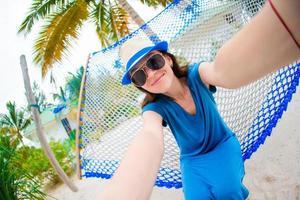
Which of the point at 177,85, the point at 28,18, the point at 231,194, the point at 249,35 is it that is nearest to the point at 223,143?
the point at 231,194

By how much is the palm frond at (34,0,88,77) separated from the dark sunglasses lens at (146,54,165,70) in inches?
170

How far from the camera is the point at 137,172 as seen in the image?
62 centimetres

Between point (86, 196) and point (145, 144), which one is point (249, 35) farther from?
point (86, 196)

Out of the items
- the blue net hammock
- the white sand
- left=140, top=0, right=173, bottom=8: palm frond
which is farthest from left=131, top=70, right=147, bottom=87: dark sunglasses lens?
left=140, top=0, right=173, bottom=8: palm frond

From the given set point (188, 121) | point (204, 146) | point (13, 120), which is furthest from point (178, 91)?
point (13, 120)

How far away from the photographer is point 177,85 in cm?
124

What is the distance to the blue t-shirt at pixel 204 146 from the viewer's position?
123 cm

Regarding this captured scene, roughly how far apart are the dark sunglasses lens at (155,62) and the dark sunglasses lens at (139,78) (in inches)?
1.6

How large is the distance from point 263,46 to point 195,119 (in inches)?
33.9

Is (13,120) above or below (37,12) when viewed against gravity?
below

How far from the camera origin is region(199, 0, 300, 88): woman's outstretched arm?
0.37 meters

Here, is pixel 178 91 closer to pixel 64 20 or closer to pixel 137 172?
pixel 137 172

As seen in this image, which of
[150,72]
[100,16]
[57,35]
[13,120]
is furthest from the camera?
[13,120]

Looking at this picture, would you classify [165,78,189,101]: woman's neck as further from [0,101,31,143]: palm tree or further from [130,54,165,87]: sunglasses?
[0,101,31,143]: palm tree
